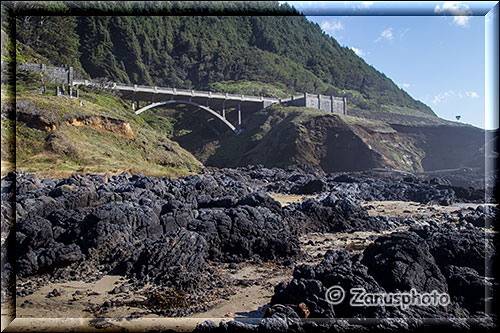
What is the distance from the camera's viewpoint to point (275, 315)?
4754 millimetres

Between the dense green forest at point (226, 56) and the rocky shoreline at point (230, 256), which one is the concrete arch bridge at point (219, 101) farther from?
the rocky shoreline at point (230, 256)

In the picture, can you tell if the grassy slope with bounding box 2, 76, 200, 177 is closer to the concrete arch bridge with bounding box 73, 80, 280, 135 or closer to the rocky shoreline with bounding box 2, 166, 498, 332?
the rocky shoreline with bounding box 2, 166, 498, 332

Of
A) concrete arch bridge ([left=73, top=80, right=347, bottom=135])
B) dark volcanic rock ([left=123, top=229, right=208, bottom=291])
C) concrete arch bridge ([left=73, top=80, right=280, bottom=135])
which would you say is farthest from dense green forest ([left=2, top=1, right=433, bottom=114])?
dark volcanic rock ([left=123, top=229, right=208, bottom=291])

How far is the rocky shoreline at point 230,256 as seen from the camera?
5.22 meters

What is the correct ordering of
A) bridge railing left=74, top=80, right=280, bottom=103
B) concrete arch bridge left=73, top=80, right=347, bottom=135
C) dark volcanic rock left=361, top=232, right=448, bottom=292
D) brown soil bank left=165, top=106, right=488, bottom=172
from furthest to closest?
1. concrete arch bridge left=73, top=80, right=347, bottom=135
2. brown soil bank left=165, top=106, right=488, bottom=172
3. bridge railing left=74, top=80, right=280, bottom=103
4. dark volcanic rock left=361, top=232, right=448, bottom=292

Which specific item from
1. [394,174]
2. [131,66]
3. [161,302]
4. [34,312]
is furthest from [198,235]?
[131,66]

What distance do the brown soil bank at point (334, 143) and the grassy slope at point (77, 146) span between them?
16.8m

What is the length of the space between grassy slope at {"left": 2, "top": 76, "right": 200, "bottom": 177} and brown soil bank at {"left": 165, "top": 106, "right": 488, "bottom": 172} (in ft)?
55.1

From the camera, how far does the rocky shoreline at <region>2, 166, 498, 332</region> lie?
17.1ft

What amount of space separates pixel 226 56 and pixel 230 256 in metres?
84.4

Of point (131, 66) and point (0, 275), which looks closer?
point (0, 275)

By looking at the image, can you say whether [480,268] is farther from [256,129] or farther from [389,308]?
[256,129]

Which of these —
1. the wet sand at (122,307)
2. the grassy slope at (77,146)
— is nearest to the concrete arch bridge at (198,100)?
the grassy slope at (77,146)

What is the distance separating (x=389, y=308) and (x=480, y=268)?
2.66 meters
